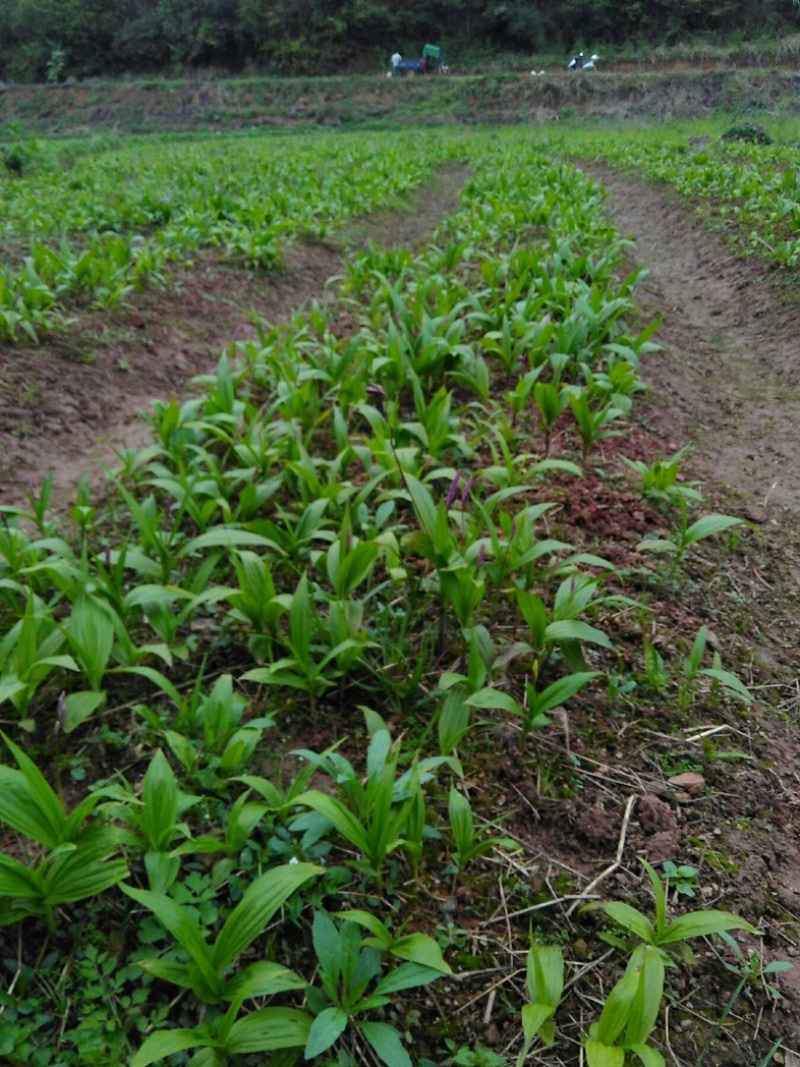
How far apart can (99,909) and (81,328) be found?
4263 millimetres

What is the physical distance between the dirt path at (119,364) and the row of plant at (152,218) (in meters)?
0.19

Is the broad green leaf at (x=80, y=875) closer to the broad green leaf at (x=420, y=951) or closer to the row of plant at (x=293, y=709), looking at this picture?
the row of plant at (x=293, y=709)

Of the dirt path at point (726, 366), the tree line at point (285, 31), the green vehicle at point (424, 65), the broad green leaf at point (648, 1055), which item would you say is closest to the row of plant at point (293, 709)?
the broad green leaf at point (648, 1055)

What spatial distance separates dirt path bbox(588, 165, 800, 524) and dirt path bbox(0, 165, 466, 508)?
2735mm

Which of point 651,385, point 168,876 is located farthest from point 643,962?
point 651,385

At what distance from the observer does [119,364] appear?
471cm

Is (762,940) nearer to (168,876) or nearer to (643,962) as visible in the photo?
(643,962)

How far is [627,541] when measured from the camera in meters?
2.80

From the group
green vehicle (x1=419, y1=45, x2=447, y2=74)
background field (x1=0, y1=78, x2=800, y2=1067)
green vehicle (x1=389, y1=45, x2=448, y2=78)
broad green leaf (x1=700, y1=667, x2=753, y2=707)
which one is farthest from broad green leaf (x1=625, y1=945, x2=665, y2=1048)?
green vehicle (x1=419, y1=45, x2=447, y2=74)

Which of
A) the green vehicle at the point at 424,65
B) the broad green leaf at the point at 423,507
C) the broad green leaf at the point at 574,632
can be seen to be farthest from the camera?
the green vehicle at the point at 424,65

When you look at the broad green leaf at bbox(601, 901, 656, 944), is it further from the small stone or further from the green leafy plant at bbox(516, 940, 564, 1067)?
the small stone

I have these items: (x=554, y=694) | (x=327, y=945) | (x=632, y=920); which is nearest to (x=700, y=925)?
(x=632, y=920)

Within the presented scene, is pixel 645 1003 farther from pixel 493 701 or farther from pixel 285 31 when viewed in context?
pixel 285 31

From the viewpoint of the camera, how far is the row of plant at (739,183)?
6602mm
